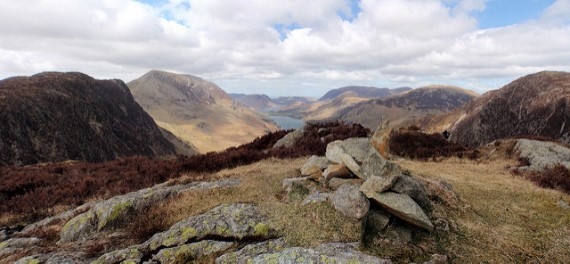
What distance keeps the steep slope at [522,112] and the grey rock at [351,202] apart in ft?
319

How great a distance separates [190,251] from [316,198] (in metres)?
4.50

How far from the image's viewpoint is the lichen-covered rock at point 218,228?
32.7 ft

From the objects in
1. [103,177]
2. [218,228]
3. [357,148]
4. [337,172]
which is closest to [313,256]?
[218,228]

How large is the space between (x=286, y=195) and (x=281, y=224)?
249 centimetres

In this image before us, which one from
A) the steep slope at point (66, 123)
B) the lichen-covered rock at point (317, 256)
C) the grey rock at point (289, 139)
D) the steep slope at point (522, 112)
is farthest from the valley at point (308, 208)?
the steep slope at point (522, 112)

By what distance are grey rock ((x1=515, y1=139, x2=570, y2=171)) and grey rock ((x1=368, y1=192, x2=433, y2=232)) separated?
16884 millimetres

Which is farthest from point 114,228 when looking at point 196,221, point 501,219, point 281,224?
point 501,219

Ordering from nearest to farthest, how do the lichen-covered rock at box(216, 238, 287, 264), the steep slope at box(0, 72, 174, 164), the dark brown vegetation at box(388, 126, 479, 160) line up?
1. the lichen-covered rock at box(216, 238, 287, 264)
2. the dark brown vegetation at box(388, 126, 479, 160)
3. the steep slope at box(0, 72, 174, 164)

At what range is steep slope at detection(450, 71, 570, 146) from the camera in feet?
326

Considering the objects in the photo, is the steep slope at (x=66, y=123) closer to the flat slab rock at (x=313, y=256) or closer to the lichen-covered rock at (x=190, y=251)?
the lichen-covered rock at (x=190, y=251)

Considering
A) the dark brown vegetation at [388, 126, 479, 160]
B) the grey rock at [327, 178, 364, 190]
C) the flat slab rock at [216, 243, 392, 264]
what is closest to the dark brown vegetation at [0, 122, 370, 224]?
the dark brown vegetation at [388, 126, 479, 160]

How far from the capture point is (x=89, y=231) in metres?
11.7

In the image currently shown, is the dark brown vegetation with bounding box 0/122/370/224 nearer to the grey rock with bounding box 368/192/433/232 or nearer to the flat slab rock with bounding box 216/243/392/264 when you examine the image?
the flat slab rock with bounding box 216/243/392/264

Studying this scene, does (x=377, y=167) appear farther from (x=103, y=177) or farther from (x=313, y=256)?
(x=103, y=177)
